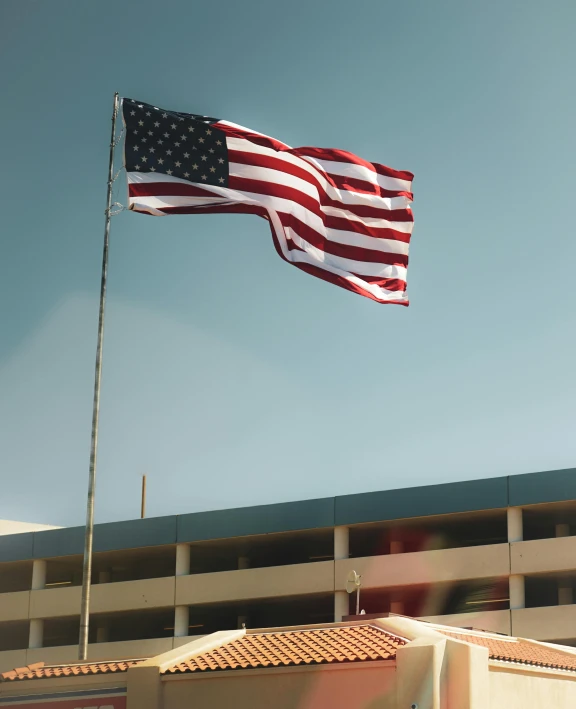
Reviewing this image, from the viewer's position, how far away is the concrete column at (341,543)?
4978cm

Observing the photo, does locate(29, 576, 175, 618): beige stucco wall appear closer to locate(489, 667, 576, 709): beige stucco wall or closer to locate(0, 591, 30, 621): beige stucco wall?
locate(0, 591, 30, 621): beige stucco wall

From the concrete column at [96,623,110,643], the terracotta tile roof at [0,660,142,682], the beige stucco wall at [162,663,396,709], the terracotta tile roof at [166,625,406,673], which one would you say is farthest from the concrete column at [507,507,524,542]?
the beige stucco wall at [162,663,396,709]

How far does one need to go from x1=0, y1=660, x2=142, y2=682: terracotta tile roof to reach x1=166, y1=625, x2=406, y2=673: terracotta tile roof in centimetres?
159

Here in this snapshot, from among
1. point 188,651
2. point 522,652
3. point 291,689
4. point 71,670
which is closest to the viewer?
point 291,689

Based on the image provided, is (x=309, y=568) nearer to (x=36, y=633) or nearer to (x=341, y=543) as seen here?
(x=341, y=543)

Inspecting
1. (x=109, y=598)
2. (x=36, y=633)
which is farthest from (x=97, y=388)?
(x=36, y=633)

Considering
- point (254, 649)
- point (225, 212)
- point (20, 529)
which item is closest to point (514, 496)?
point (254, 649)

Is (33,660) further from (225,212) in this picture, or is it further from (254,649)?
Result: (225,212)

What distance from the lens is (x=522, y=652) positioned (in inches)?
1112

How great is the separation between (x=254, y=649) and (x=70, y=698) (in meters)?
4.40

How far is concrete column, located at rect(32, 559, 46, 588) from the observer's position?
56.8m

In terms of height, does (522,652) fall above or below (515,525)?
below

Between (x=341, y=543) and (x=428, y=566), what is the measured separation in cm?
449

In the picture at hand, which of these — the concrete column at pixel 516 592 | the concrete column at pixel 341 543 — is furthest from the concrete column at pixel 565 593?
the concrete column at pixel 341 543
